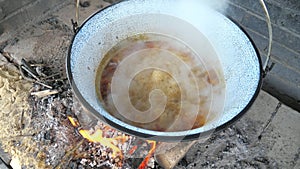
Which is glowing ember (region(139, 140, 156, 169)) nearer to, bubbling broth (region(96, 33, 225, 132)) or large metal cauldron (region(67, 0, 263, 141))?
bubbling broth (region(96, 33, 225, 132))

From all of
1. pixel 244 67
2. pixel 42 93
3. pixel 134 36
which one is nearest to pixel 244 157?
pixel 244 67

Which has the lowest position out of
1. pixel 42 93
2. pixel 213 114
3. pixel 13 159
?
pixel 13 159

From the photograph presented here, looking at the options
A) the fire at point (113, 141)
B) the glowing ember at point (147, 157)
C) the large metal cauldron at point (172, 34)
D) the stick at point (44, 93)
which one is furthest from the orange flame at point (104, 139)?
the large metal cauldron at point (172, 34)

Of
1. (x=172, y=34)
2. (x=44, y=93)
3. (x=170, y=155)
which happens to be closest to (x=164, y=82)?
(x=172, y=34)

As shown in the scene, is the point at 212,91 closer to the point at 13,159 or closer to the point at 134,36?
the point at 134,36

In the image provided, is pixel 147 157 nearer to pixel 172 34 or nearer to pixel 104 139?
pixel 104 139

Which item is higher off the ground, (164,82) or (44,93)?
(164,82)

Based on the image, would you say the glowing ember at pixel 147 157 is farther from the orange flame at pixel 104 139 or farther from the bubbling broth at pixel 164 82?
the bubbling broth at pixel 164 82

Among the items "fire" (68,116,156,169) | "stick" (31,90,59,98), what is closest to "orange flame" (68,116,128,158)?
"fire" (68,116,156,169)
